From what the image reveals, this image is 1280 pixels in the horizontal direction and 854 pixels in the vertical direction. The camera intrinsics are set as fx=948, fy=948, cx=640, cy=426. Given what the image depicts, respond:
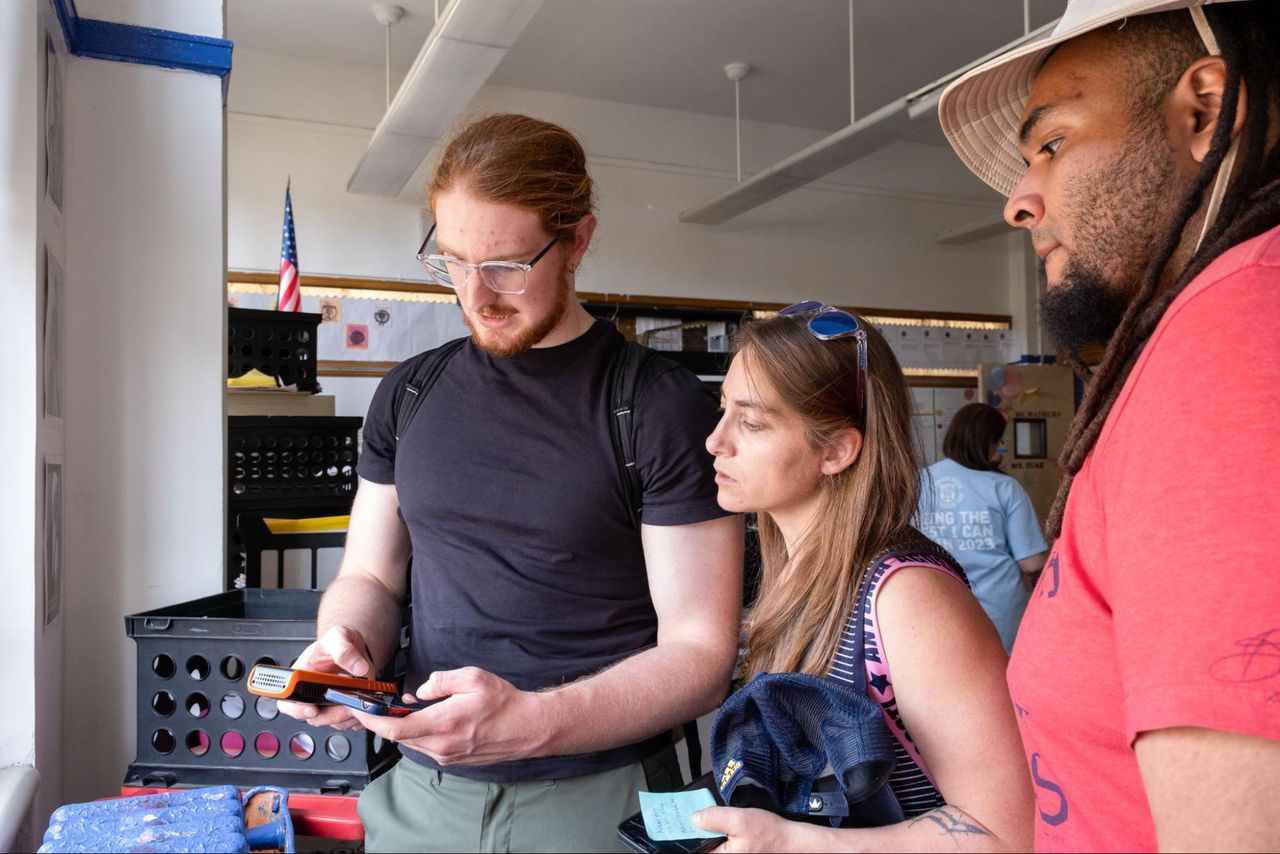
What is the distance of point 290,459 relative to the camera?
2725 mm

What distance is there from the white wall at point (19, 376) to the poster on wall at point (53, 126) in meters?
0.10

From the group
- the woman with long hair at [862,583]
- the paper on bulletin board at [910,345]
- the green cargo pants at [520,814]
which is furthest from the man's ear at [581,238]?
the paper on bulletin board at [910,345]

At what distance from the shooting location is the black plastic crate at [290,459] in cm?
265

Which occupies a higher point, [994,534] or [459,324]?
[459,324]

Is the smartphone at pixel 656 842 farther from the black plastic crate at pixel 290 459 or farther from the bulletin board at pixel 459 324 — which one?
the bulletin board at pixel 459 324

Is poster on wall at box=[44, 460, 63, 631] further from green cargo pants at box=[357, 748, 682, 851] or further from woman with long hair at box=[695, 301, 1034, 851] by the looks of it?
woman with long hair at box=[695, 301, 1034, 851]

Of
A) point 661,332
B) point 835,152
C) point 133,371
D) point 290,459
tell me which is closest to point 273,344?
point 290,459

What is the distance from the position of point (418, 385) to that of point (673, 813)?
83 cm

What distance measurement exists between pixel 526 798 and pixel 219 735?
587 mm

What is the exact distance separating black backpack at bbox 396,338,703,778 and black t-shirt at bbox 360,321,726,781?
1 centimetres

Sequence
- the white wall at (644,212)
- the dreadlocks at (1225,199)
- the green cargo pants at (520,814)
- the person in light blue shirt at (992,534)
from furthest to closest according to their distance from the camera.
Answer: the white wall at (644,212) → the person in light blue shirt at (992,534) → the green cargo pants at (520,814) → the dreadlocks at (1225,199)

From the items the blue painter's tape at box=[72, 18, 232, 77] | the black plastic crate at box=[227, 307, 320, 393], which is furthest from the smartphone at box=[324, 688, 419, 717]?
the black plastic crate at box=[227, 307, 320, 393]

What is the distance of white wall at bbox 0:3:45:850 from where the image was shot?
1.51 meters

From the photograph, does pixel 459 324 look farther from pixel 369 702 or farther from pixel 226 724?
pixel 369 702
